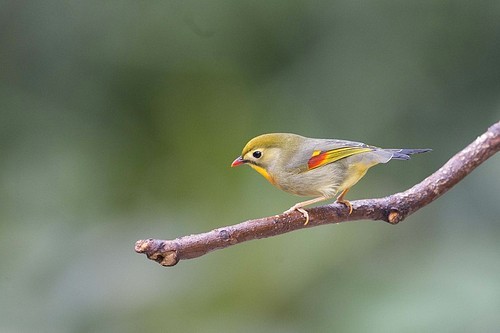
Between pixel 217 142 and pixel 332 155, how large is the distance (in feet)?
7.39

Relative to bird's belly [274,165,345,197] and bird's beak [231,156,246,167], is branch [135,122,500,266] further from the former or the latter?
bird's beak [231,156,246,167]

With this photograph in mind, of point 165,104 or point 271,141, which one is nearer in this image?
point 271,141

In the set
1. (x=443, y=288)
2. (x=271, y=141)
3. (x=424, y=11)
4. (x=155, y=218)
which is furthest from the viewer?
(x=424, y=11)

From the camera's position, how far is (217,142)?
4586 mm

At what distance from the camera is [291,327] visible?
143 inches

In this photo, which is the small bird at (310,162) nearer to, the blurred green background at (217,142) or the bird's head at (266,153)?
the bird's head at (266,153)

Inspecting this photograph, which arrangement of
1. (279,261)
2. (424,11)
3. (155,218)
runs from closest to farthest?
(279,261)
(155,218)
(424,11)

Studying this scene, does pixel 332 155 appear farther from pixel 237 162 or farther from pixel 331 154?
pixel 237 162

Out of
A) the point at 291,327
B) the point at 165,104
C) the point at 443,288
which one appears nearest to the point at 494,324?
the point at 443,288

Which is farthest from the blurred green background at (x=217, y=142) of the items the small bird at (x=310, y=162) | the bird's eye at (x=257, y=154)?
the bird's eye at (x=257, y=154)

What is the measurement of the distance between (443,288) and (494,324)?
0.33 m

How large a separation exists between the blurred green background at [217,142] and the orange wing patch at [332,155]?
4.71 ft

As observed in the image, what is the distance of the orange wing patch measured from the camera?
7.78 ft

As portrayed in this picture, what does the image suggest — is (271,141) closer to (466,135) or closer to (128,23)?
(466,135)
